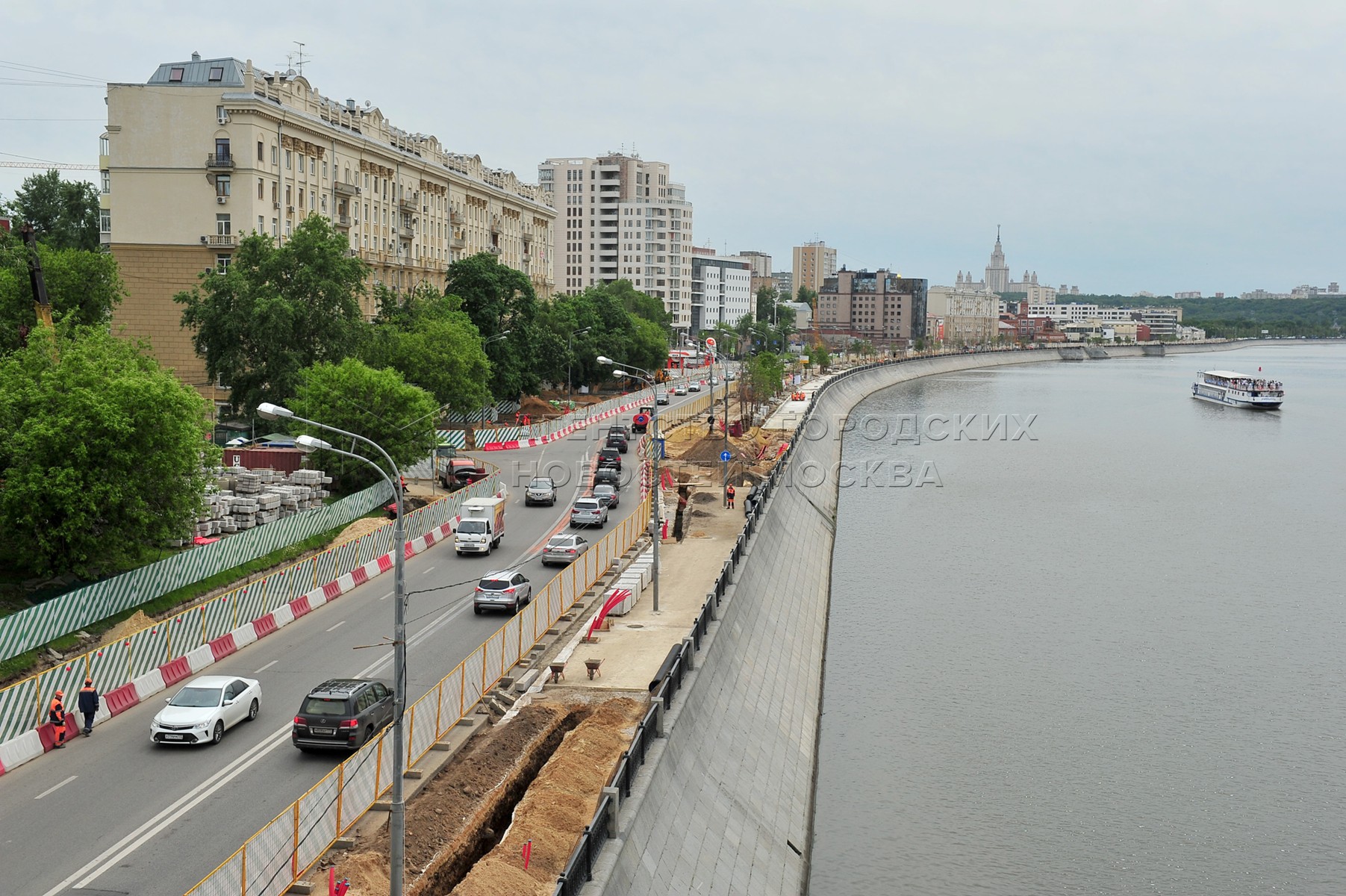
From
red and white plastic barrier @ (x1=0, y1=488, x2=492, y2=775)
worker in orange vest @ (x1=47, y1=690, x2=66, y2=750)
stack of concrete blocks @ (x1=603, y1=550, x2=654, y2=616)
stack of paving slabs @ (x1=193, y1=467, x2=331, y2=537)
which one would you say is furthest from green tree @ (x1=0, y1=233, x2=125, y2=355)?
worker in orange vest @ (x1=47, y1=690, x2=66, y2=750)

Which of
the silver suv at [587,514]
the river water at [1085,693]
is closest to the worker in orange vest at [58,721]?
the river water at [1085,693]

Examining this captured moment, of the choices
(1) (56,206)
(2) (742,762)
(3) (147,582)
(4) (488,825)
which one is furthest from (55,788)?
(1) (56,206)

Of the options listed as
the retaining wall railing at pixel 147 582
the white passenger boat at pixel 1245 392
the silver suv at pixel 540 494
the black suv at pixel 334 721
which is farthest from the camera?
the white passenger boat at pixel 1245 392

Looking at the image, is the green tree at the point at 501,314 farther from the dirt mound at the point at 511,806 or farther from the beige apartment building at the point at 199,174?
the dirt mound at the point at 511,806

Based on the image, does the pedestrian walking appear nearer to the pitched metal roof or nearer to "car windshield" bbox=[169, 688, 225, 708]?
"car windshield" bbox=[169, 688, 225, 708]

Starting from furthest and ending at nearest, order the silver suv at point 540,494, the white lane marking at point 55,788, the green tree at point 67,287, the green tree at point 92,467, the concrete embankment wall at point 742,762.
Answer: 1. the green tree at point 67,287
2. the silver suv at point 540,494
3. the green tree at point 92,467
4. the white lane marking at point 55,788
5. the concrete embankment wall at point 742,762

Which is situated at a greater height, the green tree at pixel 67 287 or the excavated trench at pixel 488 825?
the green tree at pixel 67 287

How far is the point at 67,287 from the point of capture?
6153 cm

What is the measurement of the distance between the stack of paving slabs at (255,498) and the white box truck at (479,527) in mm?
6138

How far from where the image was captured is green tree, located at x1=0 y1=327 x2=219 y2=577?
32094mm

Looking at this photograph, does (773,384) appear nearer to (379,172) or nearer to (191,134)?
(379,172)

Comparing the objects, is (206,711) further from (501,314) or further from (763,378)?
(763,378)

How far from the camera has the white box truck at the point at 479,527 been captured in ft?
146

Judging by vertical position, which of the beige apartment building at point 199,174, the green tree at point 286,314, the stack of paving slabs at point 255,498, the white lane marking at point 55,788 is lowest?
the white lane marking at point 55,788
